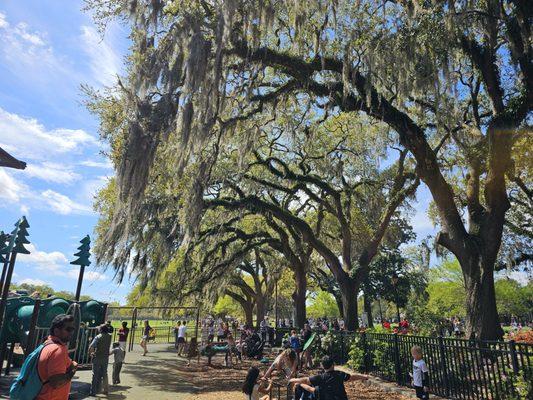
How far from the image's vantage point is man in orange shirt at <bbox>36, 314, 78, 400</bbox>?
3633 mm

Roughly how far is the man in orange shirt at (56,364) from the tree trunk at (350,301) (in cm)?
1504

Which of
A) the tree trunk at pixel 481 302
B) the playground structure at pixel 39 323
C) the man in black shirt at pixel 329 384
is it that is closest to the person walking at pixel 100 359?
the playground structure at pixel 39 323

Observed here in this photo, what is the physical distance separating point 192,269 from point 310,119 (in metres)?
12.0

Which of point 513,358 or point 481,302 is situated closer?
point 513,358

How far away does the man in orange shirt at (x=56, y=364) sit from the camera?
11.9 ft

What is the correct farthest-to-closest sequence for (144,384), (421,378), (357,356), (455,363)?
(357,356) → (144,384) → (455,363) → (421,378)

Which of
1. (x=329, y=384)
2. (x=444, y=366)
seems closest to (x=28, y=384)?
(x=329, y=384)

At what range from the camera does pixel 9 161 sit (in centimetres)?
793

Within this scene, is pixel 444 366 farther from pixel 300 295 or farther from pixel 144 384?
pixel 300 295

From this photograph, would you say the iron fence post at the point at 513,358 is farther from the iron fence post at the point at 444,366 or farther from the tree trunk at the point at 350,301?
the tree trunk at the point at 350,301

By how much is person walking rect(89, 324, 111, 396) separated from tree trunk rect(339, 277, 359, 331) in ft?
36.9

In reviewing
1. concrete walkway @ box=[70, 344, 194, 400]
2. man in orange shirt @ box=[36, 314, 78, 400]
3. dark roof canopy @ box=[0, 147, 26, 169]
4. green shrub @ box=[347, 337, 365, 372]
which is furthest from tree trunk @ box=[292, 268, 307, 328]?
man in orange shirt @ box=[36, 314, 78, 400]

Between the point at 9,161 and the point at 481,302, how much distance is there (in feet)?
40.2

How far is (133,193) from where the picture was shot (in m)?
10.1
